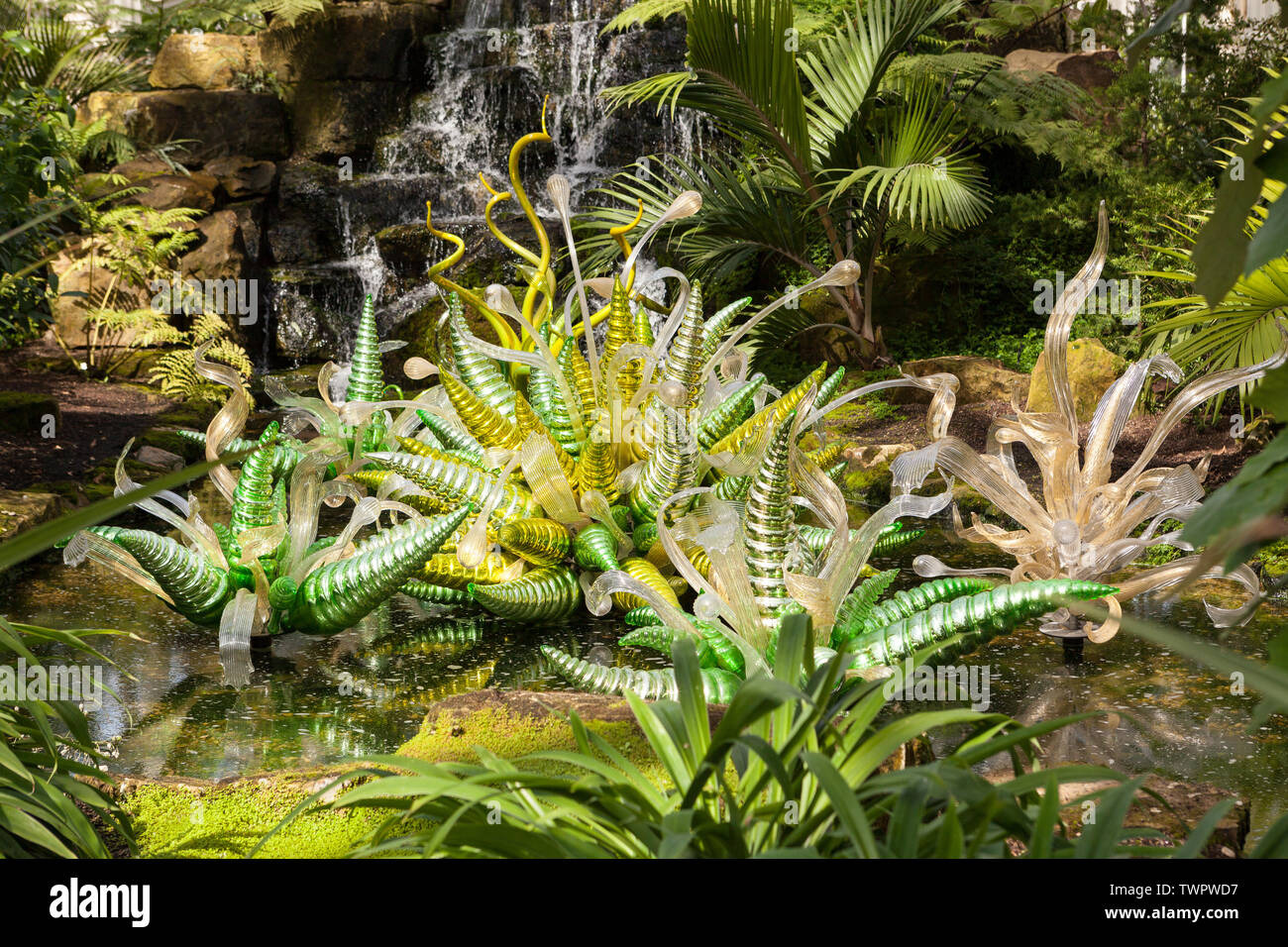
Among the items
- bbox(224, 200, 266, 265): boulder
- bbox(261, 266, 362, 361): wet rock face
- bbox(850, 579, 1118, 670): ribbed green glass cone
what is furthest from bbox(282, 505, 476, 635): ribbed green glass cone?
bbox(224, 200, 266, 265): boulder

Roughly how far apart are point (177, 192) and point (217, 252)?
2.24 feet

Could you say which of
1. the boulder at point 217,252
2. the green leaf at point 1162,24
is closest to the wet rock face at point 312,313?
the boulder at point 217,252

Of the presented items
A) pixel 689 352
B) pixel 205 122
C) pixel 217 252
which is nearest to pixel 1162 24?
pixel 689 352

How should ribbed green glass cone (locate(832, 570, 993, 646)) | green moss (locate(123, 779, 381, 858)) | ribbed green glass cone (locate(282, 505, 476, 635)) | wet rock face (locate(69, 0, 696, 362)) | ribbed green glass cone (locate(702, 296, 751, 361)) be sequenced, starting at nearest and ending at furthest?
green moss (locate(123, 779, 381, 858)) → ribbed green glass cone (locate(832, 570, 993, 646)) → ribbed green glass cone (locate(282, 505, 476, 635)) → ribbed green glass cone (locate(702, 296, 751, 361)) → wet rock face (locate(69, 0, 696, 362))

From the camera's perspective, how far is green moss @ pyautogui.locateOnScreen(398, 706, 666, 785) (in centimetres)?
178

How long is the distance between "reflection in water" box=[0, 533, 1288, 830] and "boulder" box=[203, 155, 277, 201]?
23.7 feet

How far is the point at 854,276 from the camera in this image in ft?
8.98

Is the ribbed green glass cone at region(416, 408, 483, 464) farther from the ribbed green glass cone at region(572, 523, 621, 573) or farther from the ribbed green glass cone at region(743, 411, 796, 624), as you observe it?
the ribbed green glass cone at region(743, 411, 796, 624)

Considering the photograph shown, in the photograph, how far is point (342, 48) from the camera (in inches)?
398

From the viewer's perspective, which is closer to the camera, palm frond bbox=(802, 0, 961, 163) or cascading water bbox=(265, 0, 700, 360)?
palm frond bbox=(802, 0, 961, 163)

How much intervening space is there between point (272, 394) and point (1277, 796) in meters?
2.38

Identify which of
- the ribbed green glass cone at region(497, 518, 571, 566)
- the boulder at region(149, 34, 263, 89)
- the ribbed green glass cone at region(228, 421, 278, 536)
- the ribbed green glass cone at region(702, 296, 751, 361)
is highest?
the boulder at region(149, 34, 263, 89)

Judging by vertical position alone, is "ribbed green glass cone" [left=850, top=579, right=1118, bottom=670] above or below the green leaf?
below
